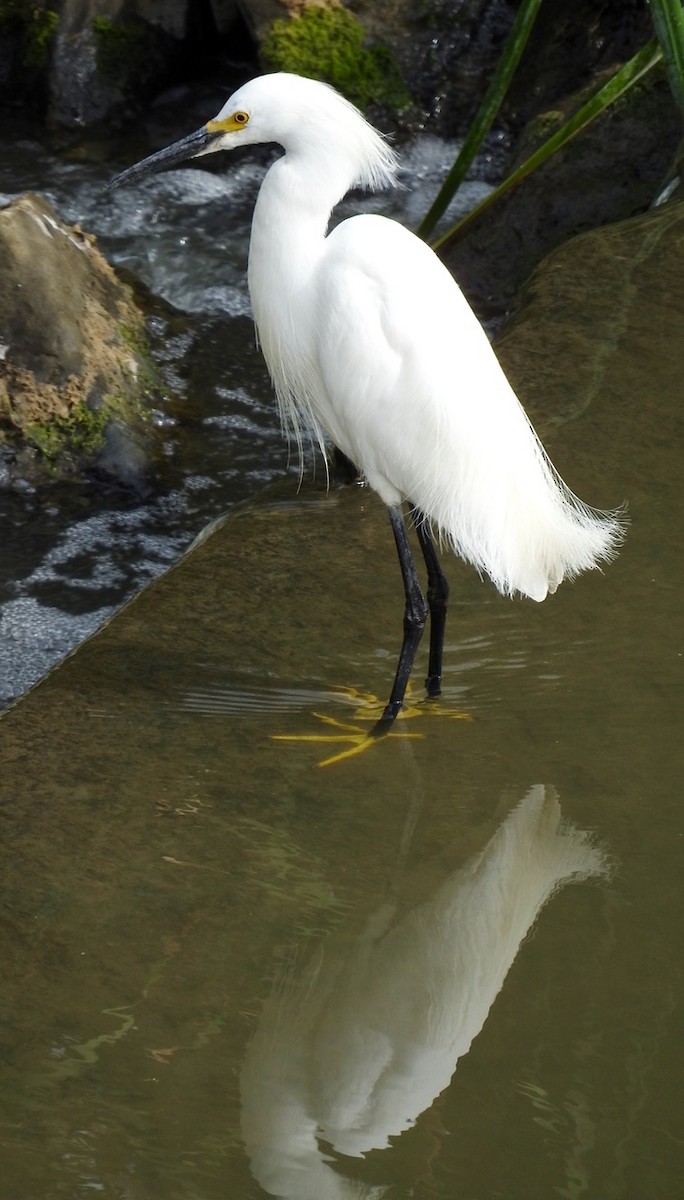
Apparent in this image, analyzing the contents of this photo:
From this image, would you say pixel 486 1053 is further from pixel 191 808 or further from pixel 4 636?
pixel 4 636

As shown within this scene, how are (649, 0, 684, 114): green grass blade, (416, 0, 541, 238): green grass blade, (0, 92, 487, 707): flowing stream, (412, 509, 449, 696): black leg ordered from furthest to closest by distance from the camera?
(416, 0, 541, 238): green grass blade < (649, 0, 684, 114): green grass blade < (0, 92, 487, 707): flowing stream < (412, 509, 449, 696): black leg

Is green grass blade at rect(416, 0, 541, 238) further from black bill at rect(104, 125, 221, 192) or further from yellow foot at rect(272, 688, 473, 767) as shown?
yellow foot at rect(272, 688, 473, 767)

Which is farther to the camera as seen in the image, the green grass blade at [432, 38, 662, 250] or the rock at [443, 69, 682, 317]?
the rock at [443, 69, 682, 317]

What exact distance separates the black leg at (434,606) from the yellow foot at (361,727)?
7 centimetres

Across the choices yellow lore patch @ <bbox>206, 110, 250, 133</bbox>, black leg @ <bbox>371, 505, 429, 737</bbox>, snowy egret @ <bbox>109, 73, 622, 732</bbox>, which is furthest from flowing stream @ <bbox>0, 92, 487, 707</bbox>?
yellow lore patch @ <bbox>206, 110, 250, 133</bbox>

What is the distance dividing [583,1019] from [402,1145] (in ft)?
1.36

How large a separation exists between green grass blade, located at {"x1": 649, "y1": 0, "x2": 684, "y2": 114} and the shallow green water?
207 centimetres

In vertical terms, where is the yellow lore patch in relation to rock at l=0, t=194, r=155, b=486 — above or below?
above

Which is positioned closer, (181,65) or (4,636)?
(4,636)

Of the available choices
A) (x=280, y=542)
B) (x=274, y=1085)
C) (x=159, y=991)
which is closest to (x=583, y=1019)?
(x=274, y=1085)

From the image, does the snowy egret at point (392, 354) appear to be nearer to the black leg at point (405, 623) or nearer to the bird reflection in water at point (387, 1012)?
the black leg at point (405, 623)

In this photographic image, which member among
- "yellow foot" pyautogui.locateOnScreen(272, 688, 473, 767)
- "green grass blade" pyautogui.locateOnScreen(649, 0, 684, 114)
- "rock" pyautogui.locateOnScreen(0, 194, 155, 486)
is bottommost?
"yellow foot" pyautogui.locateOnScreen(272, 688, 473, 767)

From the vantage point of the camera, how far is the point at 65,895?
8.52 ft

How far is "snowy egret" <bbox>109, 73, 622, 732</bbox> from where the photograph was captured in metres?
3.12
